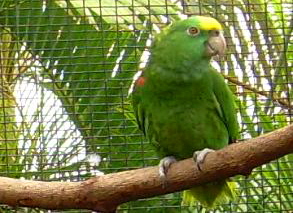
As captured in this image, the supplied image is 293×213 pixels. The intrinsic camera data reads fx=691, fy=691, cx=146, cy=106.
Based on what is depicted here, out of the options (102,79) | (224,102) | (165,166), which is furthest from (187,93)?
(102,79)

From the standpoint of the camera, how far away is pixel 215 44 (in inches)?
53.2

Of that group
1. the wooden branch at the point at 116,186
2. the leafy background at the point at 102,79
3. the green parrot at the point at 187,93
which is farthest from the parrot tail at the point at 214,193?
the leafy background at the point at 102,79

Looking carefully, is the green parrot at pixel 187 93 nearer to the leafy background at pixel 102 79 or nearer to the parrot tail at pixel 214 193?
the parrot tail at pixel 214 193

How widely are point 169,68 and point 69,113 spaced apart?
1.87 feet

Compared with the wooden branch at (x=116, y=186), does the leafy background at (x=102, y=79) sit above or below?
above

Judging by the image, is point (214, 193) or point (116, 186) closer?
point (116, 186)

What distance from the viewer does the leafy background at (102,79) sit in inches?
73.2

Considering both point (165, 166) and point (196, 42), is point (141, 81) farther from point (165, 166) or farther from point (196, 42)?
point (165, 166)

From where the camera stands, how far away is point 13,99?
1905 mm

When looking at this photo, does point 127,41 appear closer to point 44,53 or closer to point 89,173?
point 44,53

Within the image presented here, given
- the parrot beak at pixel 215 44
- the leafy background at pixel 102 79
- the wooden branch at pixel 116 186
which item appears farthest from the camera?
the leafy background at pixel 102 79

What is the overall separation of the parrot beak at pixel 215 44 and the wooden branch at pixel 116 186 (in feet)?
0.84

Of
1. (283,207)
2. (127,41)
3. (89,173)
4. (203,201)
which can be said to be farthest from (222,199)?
(127,41)

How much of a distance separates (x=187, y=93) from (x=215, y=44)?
0.11 metres
